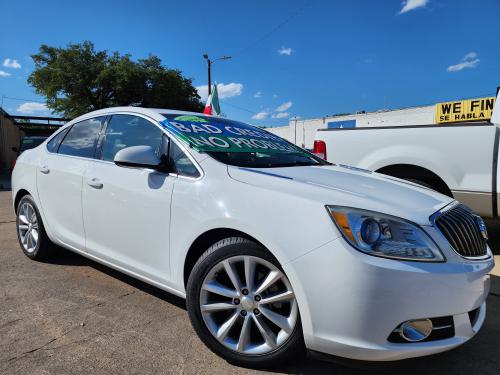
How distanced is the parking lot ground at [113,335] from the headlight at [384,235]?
0.54 meters

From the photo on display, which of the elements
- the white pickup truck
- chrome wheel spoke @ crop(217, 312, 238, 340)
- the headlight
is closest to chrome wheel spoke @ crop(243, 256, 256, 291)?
chrome wheel spoke @ crop(217, 312, 238, 340)

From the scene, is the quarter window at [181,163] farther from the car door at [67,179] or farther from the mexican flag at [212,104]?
the mexican flag at [212,104]

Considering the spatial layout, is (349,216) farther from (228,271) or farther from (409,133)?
(409,133)

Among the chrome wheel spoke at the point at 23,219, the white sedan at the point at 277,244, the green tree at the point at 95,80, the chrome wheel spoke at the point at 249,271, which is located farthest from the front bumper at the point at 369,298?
the green tree at the point at 95,80

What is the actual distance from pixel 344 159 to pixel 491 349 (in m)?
3.13

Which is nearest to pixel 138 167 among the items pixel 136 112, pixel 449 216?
pixel 136 112

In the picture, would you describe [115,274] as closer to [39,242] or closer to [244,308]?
[39,242]

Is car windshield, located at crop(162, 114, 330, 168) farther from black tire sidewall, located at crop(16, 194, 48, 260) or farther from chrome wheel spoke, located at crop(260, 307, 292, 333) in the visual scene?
black tire sidewall, located at crop(16, 194, 48, 260)

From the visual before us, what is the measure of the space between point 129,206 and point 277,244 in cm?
123

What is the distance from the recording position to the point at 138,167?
267 centimetres

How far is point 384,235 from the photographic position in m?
1.83

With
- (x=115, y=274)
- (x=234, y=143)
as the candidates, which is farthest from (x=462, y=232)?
(x=115, y=274)

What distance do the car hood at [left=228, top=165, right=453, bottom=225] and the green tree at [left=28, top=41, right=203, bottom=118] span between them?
28.6m

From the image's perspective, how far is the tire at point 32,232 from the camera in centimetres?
381
